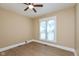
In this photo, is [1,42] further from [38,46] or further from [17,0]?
[17,0]

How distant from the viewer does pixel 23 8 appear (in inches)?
52.0

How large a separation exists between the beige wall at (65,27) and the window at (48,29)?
8 centimetres

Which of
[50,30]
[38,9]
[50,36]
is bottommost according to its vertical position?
[50,36]

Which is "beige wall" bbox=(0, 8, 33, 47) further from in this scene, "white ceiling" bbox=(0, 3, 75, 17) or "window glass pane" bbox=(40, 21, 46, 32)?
"window glass pane" bbox=(40, 21, 46, 32)

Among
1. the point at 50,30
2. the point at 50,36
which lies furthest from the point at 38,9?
the point at 50,36

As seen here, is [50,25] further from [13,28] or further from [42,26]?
[13,28]

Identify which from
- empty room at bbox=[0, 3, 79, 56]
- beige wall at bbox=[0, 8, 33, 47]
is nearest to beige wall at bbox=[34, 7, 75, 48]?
empty room at bbox=[0, 3, 79, 56]

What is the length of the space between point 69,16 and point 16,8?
0.91m

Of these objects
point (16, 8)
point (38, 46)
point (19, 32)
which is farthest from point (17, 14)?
point (38, 46)

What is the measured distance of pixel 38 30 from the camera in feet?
4.95

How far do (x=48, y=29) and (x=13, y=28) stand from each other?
636 millimetres

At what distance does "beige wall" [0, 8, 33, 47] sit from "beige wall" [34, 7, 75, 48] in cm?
17

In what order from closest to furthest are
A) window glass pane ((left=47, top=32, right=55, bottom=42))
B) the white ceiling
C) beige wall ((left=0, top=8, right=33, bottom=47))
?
the white ceiling → beige wall ((left=0, top=8, right=33, bottom=47)) → window glass pane ((left=47, top=32, right=55, bottom=42))

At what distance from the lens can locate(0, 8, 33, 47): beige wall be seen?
4.44ft
